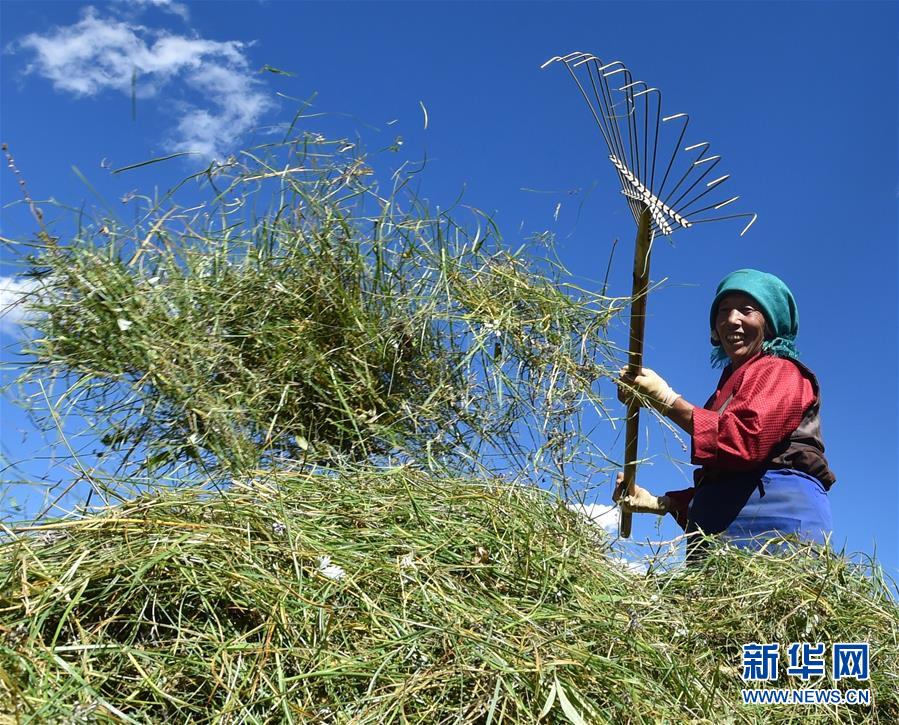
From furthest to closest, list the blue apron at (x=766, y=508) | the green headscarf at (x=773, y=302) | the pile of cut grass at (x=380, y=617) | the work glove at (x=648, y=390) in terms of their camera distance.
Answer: the green headscarf at (x=773, y=302), the work glove at (x=648, y=390), the blue apron at (x=766, y=508), the pile of cut grass at (x=380, y=617)

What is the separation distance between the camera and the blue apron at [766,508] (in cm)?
176

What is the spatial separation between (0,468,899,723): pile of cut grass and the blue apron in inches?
12.2

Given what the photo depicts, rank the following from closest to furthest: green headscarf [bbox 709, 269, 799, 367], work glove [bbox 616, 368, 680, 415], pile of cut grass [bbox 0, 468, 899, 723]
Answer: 1. pile of cut grass [bbox 0, 468, 899, 723]
2. work glove [bbox 616, 368, 680, 415]
3. green headscarf [bbox 709, 269, 799, 367]

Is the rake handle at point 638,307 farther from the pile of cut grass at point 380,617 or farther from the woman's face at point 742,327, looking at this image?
the pile of cut grass at point 380,617

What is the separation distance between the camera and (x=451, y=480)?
145 centimetres

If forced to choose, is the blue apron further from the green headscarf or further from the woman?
the green headscarf

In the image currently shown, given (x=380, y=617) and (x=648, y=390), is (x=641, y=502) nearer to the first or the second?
(x=648, y=390)

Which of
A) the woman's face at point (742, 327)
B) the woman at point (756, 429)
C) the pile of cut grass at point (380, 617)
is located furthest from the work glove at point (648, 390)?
the pile of cut grass at point (380, 617)

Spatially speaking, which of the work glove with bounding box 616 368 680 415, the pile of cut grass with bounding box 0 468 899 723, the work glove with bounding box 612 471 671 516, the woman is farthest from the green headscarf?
the pile of cut grass with bounding box 0 468 899 723

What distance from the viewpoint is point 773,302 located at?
2.02 metres

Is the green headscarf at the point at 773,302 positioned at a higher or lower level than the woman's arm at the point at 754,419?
higher

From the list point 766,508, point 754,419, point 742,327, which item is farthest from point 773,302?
point 766,508

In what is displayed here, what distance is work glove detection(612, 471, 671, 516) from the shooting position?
209 cm

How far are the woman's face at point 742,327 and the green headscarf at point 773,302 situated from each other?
0.06 ft
